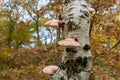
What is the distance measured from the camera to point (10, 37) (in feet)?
47.0

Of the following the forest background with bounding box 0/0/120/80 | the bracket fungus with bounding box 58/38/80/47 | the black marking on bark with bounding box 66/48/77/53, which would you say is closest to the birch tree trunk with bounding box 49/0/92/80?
the black marking on bark with bounding box 66/48/77/53

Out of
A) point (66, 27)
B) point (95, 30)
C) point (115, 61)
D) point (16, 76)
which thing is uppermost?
point (66, 27)

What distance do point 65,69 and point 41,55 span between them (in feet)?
18.2

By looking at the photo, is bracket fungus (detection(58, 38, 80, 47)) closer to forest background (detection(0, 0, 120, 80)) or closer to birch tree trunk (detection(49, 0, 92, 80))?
birch tree trunk (detection(49, 0, 92, 80))

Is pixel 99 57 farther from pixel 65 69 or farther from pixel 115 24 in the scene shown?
pixel 65 69

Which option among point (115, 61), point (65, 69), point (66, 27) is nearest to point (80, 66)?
point (65, 69)

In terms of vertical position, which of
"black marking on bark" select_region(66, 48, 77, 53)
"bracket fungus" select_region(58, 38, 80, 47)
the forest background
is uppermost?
"bracket fungus" select_region(58, 38, 80, 47)

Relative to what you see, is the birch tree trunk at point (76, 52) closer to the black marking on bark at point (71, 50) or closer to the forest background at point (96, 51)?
the black marking on bark at point (71, 50)

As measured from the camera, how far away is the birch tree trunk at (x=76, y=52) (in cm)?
226

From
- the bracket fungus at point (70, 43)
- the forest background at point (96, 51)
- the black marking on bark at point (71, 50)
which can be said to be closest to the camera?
the bracket fungus at point (70, 43)

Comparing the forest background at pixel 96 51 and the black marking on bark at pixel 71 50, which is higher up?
the black marking on bark at pixel 71 50

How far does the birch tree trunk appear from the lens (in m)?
2.26

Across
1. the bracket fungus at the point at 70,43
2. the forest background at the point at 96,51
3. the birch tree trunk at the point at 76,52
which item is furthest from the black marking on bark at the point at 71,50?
the forest background at the point at 96,51

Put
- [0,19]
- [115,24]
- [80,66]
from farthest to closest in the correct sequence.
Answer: [0,19], [115,24], [80,66]
